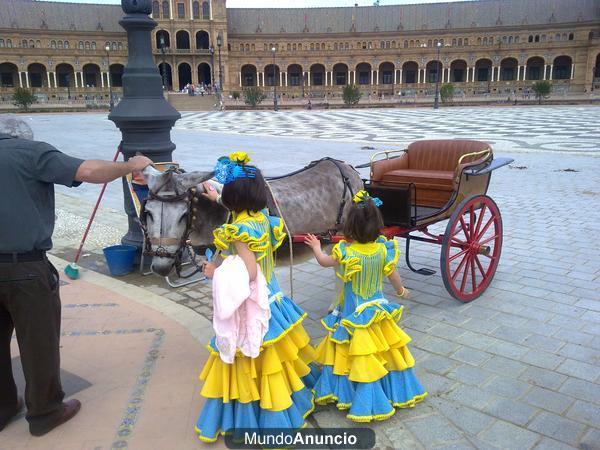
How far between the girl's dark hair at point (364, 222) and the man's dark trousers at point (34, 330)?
1.68 meters

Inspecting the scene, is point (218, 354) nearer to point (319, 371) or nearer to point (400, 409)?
point (319, 371)

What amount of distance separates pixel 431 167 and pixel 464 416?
9.86 feet

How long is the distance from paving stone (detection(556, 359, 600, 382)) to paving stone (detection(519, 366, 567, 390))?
0.09 meters

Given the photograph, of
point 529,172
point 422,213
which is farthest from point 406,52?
point 422,213

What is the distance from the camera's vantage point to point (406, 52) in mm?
70562

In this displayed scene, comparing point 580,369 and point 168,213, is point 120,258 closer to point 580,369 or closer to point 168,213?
point 168,213

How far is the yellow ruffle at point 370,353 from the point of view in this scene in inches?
115

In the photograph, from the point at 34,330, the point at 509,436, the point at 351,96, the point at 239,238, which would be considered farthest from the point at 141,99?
the point at 351,96

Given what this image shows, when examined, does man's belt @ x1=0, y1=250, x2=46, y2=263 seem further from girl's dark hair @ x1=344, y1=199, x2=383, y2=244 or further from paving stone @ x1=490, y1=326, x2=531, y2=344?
paving stone @ x1=490, y1=326, x2=531, y2=344

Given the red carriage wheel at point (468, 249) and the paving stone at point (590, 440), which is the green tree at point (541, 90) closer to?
the red carriage wheel at point (468, 249)

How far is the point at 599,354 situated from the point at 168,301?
3695 mm

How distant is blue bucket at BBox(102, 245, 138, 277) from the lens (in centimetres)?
574

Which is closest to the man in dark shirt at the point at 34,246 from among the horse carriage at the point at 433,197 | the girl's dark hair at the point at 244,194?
the girl's dark hair at the point at 244,194

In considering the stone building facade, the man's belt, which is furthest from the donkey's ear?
the stone building facade
